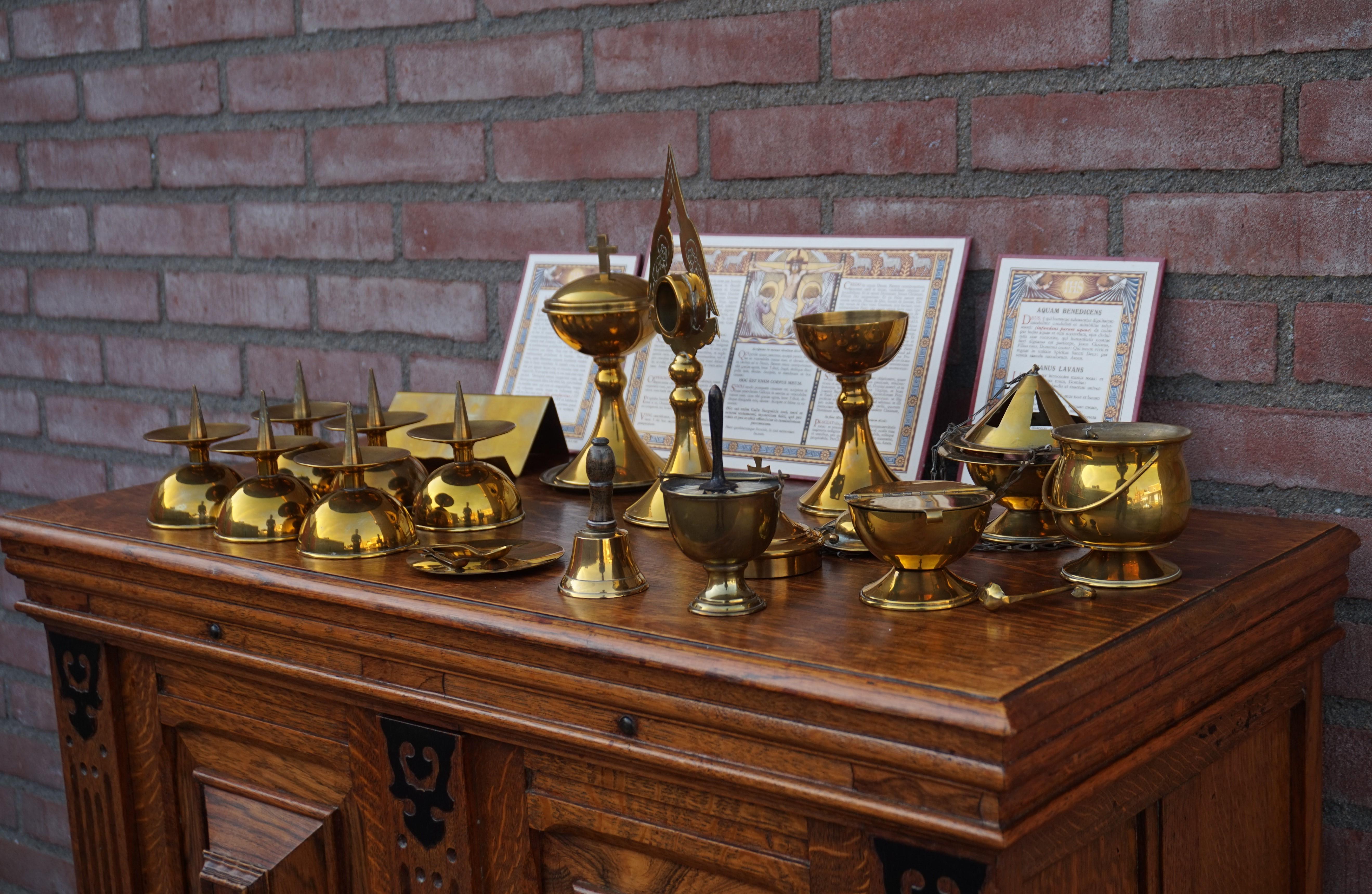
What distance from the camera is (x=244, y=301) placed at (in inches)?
84.9

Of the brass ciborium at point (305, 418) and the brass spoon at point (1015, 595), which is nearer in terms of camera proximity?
the brass spoon at point (1015, 595)

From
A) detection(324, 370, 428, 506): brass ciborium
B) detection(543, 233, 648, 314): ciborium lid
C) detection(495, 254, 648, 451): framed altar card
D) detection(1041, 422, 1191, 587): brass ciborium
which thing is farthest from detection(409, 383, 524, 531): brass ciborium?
detection(1041, 422, 1191, 587): brass ciborium

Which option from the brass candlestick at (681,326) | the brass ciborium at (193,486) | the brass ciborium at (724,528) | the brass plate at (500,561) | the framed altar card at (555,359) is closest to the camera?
the brass ciborium at (724,528)

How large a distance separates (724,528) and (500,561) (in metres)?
0.26

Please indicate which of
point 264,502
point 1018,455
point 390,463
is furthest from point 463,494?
point 1018,455

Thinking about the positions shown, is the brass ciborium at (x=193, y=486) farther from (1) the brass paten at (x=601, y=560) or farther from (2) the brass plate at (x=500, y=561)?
(1) the brass paten at (x=601, y=560)

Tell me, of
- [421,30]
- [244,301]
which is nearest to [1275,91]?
[421,30]

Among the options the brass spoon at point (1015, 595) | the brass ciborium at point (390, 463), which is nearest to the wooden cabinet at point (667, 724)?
the brass spoon at point (1015, 595)

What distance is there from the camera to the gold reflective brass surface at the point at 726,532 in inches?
38.5

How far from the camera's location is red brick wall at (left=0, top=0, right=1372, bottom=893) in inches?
50.2

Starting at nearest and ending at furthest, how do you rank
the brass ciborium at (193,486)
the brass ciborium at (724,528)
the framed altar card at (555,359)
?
the brass ciborium at (724,528) < the brass ciborium at (193,486) < the framed altar card at (555,359)

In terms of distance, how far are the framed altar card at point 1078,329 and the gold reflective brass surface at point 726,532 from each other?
0.43m

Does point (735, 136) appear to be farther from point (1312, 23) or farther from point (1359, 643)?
point (1359, 643)

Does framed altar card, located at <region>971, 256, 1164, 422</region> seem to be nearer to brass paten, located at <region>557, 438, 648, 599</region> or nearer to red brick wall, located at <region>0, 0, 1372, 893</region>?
red brick wall, located at <region>0, 0, 1372, 893</region>
